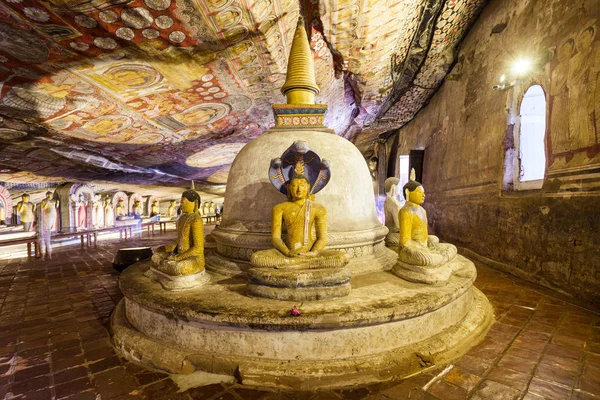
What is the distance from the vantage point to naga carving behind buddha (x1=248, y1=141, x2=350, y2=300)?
2676 millimetres

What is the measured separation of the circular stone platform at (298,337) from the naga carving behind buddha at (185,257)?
18 cm

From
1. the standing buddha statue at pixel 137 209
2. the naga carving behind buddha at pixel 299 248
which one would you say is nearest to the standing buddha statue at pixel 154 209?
the standing buddha statue at pixel 137 209

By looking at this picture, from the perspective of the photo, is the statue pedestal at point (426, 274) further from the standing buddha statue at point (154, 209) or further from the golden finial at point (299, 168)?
the standing buddha statue at point (154, 209)

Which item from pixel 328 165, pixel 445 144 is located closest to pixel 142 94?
pixel 328 165

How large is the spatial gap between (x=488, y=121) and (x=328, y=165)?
201 inches

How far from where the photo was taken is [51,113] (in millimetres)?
5758

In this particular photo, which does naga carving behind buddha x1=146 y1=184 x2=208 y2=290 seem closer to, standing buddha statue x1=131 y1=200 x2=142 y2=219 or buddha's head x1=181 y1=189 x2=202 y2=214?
buddha's head x1=181 y1=189 x2=202 y2=214

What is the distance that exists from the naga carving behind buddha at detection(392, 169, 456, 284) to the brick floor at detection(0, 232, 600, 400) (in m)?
0.77

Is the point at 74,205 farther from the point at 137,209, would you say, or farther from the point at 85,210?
the point at 137,209

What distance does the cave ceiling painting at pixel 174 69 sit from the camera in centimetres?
434

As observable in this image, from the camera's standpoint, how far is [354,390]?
211 centimetres

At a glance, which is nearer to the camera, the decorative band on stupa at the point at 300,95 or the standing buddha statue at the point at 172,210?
the decorative band on stupa at the point at 300,95

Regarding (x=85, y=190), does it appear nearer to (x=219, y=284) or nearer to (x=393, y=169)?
(x=219, y=284)

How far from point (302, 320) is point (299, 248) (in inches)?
36.4
